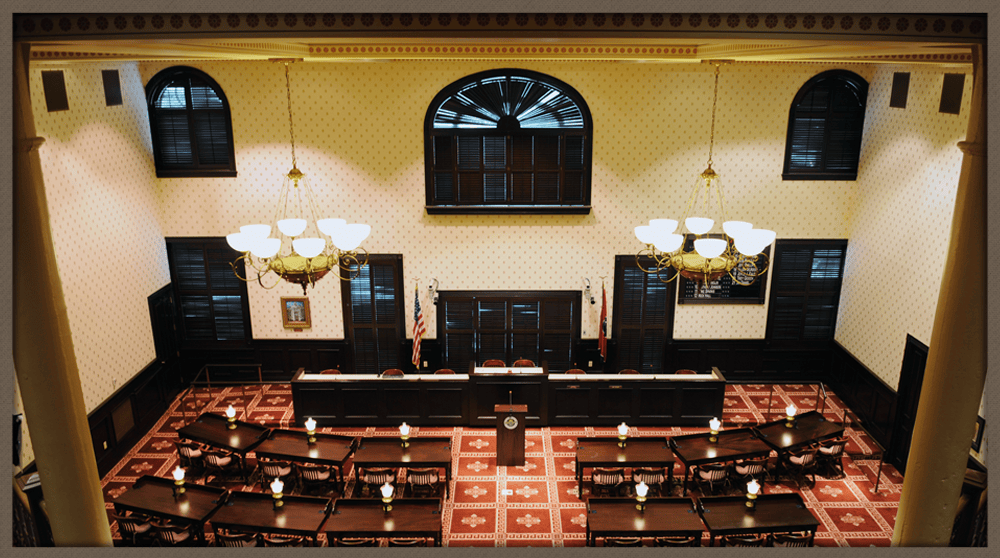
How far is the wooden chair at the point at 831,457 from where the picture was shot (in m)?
9.34

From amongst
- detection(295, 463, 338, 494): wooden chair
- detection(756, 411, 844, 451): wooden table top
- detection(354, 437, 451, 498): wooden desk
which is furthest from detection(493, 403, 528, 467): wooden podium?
detection(756, 411, 844, 451): wooden table top

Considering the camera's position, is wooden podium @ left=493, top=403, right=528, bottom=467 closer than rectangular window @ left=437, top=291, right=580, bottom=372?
Yes

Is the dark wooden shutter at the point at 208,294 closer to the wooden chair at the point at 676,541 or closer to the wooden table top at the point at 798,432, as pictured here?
the wooden chair at the point at 676,541

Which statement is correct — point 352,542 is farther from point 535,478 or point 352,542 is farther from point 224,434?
point 224,434

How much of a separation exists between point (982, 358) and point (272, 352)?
11536 millimetres

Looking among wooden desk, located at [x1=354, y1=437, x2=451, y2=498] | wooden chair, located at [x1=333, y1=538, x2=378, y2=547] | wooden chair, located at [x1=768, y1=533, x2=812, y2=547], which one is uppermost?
wooden desk, located at [x1=354, y1=437, x2=451, y2=498]

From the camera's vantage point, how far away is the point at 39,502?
700 centimetres

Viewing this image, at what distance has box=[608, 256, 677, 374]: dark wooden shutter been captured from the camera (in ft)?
39.6

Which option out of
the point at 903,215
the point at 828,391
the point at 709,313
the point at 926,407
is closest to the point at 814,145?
the point at 903,215

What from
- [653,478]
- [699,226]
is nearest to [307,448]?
[653,478]

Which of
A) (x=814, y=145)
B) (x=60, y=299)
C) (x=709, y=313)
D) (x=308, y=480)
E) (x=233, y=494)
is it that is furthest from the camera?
(x=709, y=313)

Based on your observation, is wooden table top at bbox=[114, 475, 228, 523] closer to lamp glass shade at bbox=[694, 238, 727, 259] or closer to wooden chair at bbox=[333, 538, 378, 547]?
wooden chair at bbox=[333, 538, 378, 547]

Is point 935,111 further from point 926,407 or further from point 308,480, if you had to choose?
point 308,480

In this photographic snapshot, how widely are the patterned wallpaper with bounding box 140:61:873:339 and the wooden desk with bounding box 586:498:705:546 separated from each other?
4872 millimetres
